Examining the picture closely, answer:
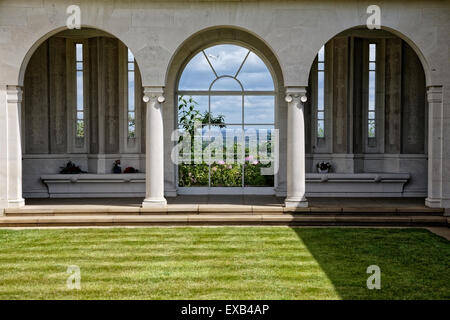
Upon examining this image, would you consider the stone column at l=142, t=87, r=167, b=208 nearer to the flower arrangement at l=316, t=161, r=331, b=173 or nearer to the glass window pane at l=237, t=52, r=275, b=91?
the glass window pane at l=237, t=52, r=275, b=91

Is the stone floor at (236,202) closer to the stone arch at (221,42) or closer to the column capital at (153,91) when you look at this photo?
the column capital at (153,91)

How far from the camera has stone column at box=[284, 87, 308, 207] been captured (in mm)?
14539

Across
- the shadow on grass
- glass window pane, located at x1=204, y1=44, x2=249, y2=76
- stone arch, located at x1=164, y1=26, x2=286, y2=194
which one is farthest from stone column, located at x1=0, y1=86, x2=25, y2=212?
the shadow on grass

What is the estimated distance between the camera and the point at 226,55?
57.2 ft

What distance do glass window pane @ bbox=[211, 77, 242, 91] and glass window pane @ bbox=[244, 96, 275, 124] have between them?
510 mm

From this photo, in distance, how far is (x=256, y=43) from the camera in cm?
1723

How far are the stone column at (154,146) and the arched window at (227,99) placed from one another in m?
3.17

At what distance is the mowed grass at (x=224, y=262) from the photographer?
850 centimetres

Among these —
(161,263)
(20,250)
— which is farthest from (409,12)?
(20,250)

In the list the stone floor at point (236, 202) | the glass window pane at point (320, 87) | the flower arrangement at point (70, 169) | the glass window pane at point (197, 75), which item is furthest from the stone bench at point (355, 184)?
the flower arrangement at point (70, 169)

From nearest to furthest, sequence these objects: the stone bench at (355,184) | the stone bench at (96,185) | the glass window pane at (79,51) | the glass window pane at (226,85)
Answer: the stone bench at (96,185) < the stone bench at (355,184) < the glass window pane at (226,85) < the glass window pane at (79,51)

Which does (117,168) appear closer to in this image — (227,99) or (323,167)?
(227,99)

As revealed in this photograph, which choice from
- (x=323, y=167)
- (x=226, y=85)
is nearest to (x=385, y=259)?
(x=323, y=167)
